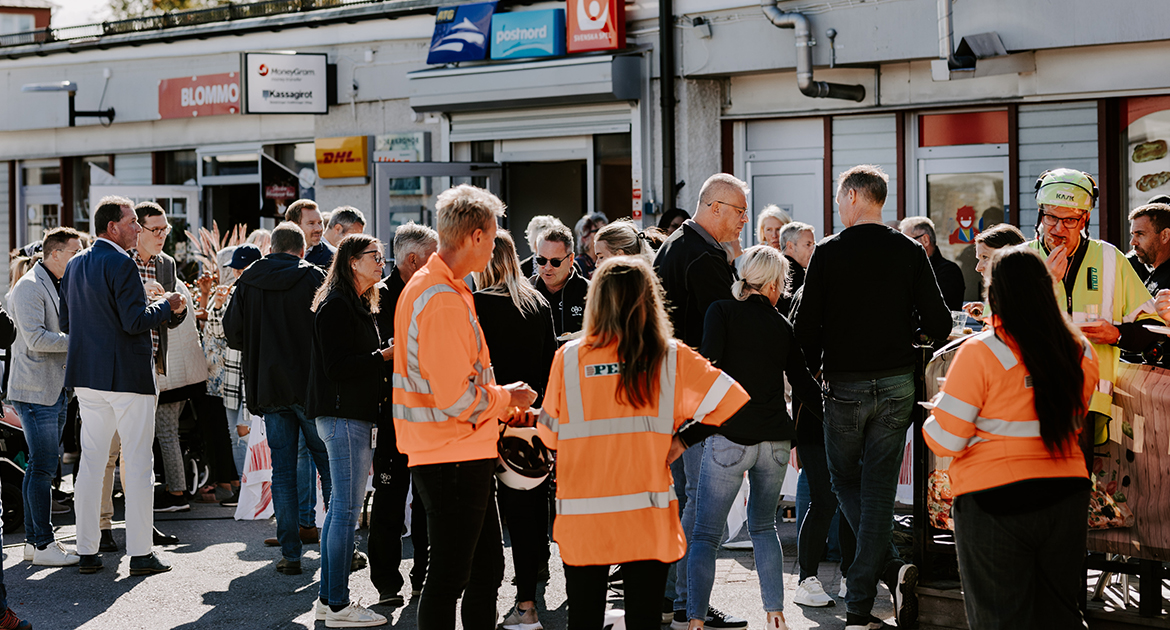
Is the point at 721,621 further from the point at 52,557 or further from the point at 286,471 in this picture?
the point at 52,557

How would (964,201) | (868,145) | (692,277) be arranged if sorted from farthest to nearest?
(868,145), (964,201), (692,277)

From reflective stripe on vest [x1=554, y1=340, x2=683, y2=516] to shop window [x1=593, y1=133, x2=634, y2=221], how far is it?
30.7ft

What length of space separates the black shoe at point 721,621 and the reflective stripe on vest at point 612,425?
1778 millimetres

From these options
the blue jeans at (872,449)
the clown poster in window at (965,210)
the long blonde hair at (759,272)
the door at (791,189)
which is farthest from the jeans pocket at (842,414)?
the door at (791,189)

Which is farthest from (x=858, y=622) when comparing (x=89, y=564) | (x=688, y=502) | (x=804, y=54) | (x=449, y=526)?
(x=804, y=54)

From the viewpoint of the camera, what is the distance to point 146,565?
22.9 ft

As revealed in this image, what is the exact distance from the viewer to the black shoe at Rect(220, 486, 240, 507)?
9.02 metres

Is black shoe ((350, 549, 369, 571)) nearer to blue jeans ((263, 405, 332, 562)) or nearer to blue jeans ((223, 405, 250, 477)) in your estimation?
blue jeans ((263, 405, 332, 562))

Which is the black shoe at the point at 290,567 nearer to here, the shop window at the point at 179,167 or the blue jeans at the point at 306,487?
the blue jeans at the point at 306,487

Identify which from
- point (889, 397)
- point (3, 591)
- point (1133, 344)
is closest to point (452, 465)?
point (889, 397)

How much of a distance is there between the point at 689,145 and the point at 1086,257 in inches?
Answer: 302

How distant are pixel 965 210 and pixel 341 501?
25.6 feet

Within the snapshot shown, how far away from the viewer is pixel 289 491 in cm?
704

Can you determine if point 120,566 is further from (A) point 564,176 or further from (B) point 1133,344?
(A) point 564,176
